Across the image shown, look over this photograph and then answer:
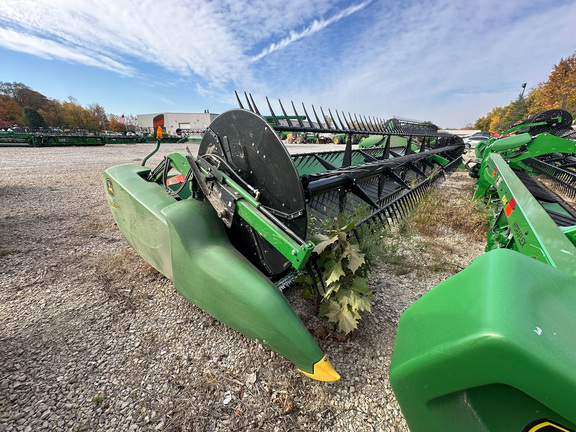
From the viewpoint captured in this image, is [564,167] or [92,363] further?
[564,167]

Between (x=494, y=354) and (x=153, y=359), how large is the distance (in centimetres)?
191

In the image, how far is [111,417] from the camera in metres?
1.39

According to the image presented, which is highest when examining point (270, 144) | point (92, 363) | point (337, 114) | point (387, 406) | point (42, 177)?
point (337, 114)

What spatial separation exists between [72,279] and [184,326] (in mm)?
1430

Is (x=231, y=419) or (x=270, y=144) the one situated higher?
(x=270, y=144)

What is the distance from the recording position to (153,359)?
1744 millimetres

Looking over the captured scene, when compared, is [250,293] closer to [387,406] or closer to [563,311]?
[387,406]

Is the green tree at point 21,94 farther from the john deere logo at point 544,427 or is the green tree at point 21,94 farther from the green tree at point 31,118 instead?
the john deere logo at point 544,427

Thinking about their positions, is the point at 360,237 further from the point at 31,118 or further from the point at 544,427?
the point at 31,118

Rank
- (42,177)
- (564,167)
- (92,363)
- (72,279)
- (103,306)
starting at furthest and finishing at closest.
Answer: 1. (42,177)
2. (564,167)
3. (72,279)
4. (103,306)
5. (92,363)

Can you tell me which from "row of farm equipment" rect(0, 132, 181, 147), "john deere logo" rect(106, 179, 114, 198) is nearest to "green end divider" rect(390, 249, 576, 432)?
"john deere logo" rect(106, 179, 114, 198)

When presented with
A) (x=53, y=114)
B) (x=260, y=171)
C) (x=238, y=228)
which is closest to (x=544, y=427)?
(x=260, y=171)

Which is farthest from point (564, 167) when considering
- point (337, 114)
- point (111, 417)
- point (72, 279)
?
point (72, 279)

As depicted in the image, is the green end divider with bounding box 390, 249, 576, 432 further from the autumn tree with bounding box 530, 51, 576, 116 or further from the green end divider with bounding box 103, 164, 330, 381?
the autumn tree with bounding box 530, 51, 576, 116
